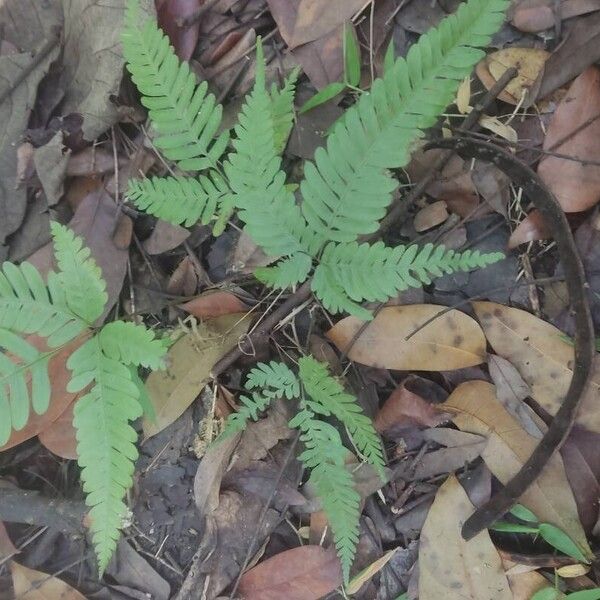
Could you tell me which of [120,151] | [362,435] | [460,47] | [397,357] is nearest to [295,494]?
[362,435]

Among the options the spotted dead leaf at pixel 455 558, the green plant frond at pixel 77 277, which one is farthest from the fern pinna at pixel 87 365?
the spotted dead leaf at pixel 455 558

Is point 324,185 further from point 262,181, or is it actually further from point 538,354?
point 538,354

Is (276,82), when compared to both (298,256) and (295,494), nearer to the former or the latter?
(298,256)

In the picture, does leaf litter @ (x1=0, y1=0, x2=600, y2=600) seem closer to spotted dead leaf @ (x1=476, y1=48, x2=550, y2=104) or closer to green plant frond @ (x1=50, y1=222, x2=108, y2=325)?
spotted dead leaf @ (x1=476, y1=48, x2=550, y2=104)

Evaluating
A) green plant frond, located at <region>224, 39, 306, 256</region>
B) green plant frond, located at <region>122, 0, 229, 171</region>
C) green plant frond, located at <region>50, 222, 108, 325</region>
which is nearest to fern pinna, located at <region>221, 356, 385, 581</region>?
green plant frond, located at <region>224, 39, 306, 256</region>

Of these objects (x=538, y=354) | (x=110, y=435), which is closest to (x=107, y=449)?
(x=110, y=435)

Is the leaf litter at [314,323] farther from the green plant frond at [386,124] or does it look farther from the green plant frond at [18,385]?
the green plant frond at [386,124]
